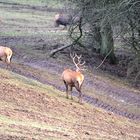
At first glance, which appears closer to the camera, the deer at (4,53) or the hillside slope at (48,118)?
the hillside slope at (48,118)

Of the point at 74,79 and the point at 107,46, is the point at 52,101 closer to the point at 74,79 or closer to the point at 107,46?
the point at 74,79

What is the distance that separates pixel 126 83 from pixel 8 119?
1189 centimetres

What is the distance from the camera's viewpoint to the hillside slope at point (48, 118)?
35.9 ft

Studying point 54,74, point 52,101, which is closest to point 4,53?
point 54,74

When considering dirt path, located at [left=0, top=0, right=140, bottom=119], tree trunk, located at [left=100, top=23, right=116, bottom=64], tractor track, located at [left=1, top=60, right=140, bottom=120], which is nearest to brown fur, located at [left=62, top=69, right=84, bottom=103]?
tractor track, located at [left=1, top=60, right=140, bottom=120]

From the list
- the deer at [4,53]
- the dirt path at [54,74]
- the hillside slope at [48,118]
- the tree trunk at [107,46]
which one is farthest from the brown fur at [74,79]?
the tree trunk at [107,46]

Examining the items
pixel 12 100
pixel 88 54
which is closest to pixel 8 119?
pixel 12 100

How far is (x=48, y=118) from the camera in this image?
13.0 metres

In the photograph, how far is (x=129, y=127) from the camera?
48.0 feet

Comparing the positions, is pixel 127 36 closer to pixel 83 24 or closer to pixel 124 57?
pixel 83 24

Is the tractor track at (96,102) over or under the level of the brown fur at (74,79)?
under

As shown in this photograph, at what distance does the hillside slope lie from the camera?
1094cm

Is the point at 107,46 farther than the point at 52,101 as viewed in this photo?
Yes

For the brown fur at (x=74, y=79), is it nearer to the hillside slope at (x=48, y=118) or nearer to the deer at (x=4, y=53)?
the hillside slope at (x=48, y=118)
